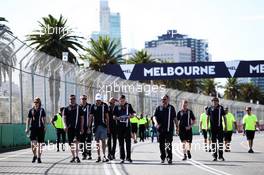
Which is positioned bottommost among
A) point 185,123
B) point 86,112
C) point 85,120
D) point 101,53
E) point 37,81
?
point 185,123

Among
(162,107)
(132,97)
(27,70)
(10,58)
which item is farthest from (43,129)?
(132,97)

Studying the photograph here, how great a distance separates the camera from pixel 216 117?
754 inches

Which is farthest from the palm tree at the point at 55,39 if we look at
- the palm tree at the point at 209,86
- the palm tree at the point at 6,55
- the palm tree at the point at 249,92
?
the palm tree at the point at 249,92

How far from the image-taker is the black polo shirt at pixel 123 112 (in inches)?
727

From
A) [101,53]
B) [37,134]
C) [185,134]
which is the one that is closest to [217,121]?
[185,134]

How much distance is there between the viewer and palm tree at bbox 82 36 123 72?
6925 cm

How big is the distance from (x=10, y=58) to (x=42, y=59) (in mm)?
3601

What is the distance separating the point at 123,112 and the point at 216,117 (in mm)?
2640

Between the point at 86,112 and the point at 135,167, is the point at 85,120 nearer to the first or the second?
the point at 86,112

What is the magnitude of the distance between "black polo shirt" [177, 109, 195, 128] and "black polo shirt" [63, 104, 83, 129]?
9.60 feet

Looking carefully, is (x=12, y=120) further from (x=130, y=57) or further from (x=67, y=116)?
(x=130, y=57)

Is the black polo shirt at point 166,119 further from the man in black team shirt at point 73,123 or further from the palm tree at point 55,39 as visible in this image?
the palm tree at point 55,39

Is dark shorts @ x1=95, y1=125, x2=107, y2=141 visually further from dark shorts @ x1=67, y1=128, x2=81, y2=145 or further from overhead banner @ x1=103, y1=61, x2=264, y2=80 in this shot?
overhead banner @ x1=103, y1=61, x2=264, y2=80

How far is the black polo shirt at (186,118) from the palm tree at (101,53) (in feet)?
162
